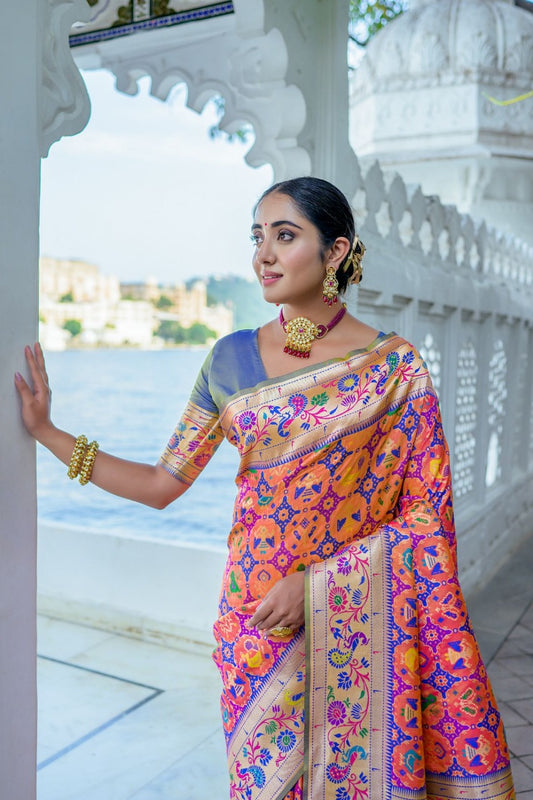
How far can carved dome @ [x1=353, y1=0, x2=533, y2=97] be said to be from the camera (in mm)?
4539

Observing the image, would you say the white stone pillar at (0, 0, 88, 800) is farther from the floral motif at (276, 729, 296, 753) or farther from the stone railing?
the stone railing

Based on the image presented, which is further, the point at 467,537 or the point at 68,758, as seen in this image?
the point at 467,537

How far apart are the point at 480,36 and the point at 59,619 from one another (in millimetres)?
3770

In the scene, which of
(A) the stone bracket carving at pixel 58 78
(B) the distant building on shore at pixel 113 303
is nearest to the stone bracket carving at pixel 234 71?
(A) the stone bracket carving at pixel 58 78

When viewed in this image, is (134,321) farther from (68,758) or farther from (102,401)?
(68,758)

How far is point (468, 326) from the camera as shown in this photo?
3818mm

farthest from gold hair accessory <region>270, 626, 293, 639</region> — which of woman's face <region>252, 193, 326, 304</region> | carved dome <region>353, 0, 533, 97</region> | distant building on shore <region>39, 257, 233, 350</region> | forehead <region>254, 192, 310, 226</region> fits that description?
distant building on shore <region>39, 257, 233, 350</region>

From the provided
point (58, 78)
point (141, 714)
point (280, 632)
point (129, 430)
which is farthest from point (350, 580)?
point (129, 430)

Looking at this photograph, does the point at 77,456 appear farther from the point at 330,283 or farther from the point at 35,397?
the point at 330,283

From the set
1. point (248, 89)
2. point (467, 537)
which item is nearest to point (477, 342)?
point (467, 537)

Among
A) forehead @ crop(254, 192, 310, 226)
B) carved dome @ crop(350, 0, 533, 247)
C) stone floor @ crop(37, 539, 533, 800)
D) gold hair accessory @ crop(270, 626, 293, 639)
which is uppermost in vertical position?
carved dome @ crop(350, 0, 533, 247)

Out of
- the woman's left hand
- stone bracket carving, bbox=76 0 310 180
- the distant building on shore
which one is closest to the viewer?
the woman's left hand

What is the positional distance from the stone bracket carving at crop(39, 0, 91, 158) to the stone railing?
48.0 inches

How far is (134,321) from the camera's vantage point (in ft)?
102
